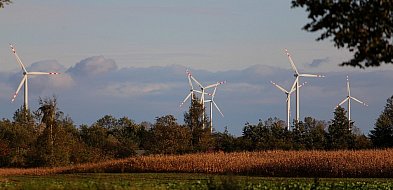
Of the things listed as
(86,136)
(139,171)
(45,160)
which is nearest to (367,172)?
(139,171)

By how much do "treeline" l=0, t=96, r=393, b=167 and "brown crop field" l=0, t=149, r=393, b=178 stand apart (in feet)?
13.0

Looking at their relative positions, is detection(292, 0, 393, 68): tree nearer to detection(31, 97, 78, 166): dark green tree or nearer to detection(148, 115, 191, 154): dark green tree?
detection(31, 97, 78, 166): dark green tree

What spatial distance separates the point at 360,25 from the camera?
72.6ft

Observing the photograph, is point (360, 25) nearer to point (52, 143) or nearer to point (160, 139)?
point (52, 143)

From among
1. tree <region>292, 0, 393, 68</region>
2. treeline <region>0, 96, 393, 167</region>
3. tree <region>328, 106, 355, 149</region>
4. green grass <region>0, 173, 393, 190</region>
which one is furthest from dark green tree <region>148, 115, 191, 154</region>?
tree <region>292, 0, 393, 68</region>

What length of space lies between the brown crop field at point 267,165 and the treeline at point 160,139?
397cm

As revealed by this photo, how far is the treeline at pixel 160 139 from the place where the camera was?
72.9 meters

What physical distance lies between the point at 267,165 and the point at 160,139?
24.3 m

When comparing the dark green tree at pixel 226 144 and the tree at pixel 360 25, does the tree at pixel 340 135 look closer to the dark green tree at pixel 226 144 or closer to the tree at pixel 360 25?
the dark green tree at pixel 226 144

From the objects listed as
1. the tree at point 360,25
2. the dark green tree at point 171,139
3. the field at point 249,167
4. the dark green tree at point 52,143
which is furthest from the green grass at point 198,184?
the dark green tree at point 171,139

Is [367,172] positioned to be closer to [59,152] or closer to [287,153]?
[287,153]

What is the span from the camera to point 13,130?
279 feet

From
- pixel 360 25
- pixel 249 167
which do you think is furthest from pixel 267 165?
pixel 360 25

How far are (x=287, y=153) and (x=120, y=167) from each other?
1402 cm
